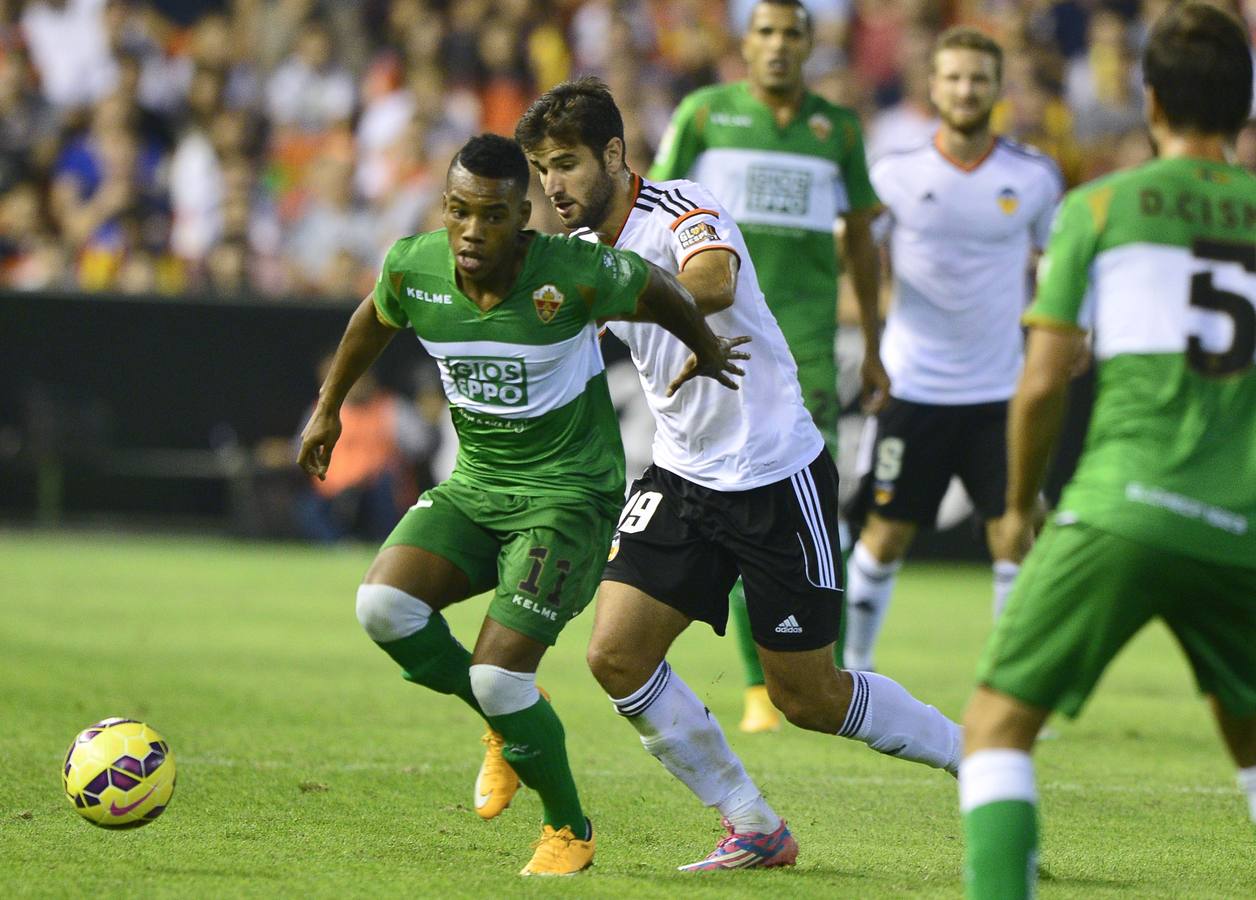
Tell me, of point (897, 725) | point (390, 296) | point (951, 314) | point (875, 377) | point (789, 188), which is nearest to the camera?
point (390, 296)

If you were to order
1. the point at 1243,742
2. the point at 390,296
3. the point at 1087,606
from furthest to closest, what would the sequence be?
the point at 390,296, the point at 1243,742, the point at 1087,606

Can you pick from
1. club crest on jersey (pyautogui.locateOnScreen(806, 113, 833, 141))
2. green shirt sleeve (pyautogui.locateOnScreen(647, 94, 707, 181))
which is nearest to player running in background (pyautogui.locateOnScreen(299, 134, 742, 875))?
green shirt sleeve (pyautogui.locateOnScreen(647, 94, 707, 181))

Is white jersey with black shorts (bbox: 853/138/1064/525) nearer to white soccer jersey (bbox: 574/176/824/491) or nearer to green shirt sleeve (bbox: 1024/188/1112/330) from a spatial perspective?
white soccer jersey (bbox: 574/176/824/491)

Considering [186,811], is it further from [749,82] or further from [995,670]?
[749,82]

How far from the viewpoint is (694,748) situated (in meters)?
5.54

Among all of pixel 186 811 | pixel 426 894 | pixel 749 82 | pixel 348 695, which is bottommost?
pixel 348 695

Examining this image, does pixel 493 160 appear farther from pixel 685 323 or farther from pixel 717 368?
pixel 717 368

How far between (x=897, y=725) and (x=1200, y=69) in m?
2.36

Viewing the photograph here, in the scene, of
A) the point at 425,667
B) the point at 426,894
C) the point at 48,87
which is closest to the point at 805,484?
the point at 425,667

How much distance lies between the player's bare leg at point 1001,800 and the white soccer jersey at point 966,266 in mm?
4581

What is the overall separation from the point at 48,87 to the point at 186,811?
14499 mm

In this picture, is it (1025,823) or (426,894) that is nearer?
(1025,823)

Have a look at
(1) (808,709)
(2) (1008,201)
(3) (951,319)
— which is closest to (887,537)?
(3) (951,319)

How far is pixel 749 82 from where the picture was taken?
8.43m
